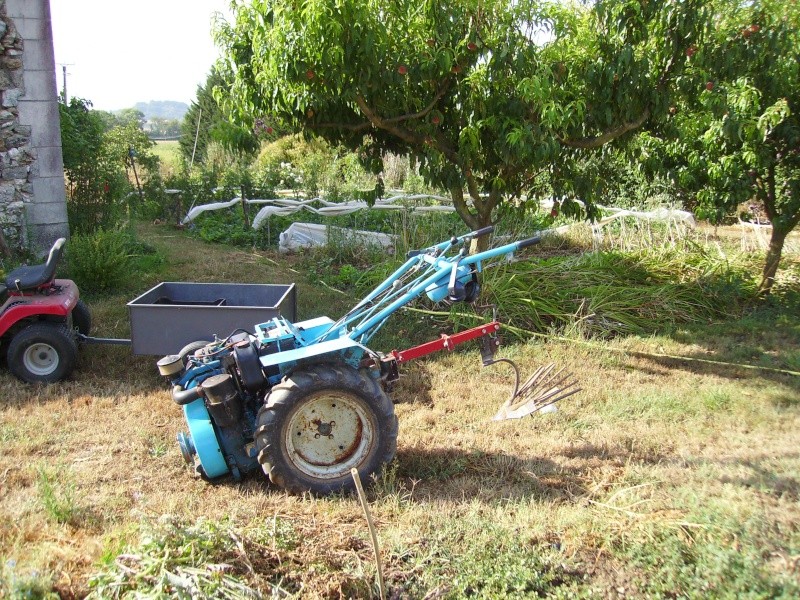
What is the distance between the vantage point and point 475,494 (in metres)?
4.28

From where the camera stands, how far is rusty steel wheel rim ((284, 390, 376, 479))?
4258 mm

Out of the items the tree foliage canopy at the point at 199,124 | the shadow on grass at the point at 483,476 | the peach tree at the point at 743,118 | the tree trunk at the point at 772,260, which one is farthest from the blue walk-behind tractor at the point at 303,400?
the tree foliage canopy at the point at 199,124

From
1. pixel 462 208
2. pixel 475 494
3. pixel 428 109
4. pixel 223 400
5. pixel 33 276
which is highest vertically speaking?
pixel 428 109

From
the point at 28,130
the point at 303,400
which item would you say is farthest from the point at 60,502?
the point at 28,130

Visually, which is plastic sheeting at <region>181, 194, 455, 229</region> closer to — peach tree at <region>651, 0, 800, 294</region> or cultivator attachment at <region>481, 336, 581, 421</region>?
peach tree at <region>651, 0, 800, 294</region>

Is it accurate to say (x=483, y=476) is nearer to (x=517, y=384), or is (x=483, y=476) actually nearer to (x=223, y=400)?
(x=517, y=384)

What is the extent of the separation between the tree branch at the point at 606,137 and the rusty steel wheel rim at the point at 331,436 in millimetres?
3929

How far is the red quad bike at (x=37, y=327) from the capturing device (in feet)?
19.7

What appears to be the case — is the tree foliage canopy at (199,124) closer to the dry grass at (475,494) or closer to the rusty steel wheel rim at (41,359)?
the rusty steel wheel rim at (41,359)

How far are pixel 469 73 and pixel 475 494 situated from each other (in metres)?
3.96

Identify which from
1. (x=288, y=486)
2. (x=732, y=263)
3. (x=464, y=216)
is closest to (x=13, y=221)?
(x=464, y=216)

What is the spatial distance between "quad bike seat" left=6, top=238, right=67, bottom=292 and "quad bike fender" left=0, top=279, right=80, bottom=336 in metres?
0.10

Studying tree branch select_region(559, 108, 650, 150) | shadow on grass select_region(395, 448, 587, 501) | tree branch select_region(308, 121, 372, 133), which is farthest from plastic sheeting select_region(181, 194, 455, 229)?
shadow on grass select_region(395, 448, 587, 501)

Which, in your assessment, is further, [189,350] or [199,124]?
[199,124]
